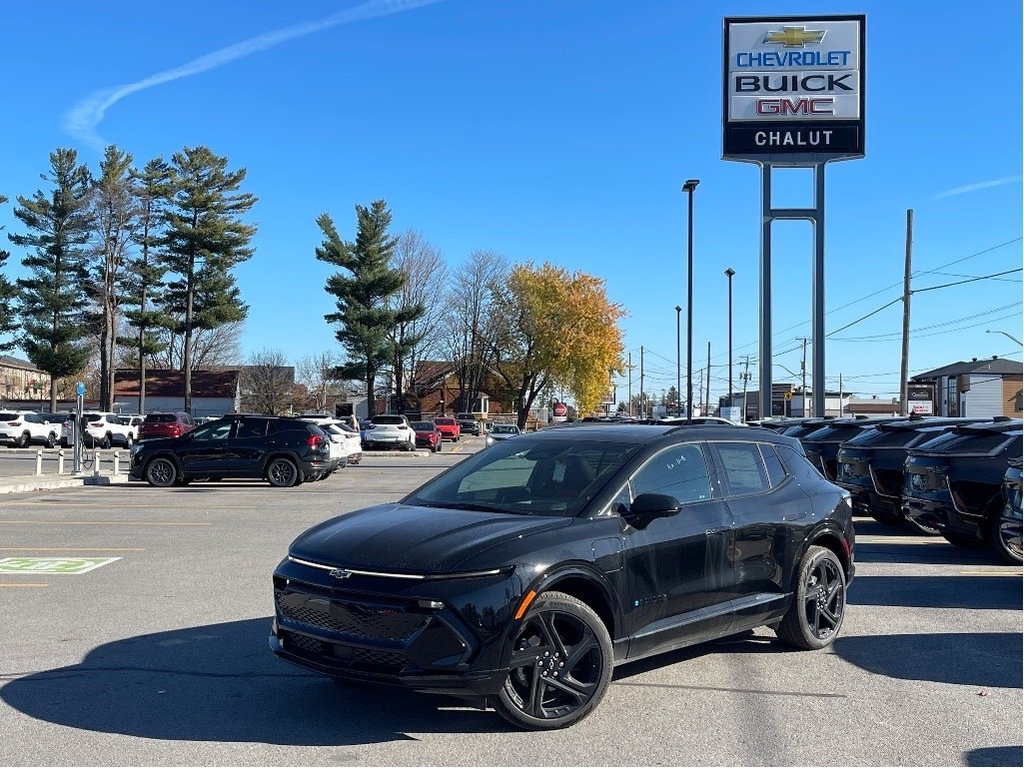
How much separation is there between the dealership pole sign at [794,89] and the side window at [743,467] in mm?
29381

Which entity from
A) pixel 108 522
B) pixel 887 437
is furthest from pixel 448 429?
pixel 887 437

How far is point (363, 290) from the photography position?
6656 centimetres

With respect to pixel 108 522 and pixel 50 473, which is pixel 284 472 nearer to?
pixel 50 473

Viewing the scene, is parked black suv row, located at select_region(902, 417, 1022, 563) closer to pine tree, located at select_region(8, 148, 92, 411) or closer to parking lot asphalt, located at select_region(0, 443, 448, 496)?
parking lot asphalt, located at select_region(0, 443, 448, 496)

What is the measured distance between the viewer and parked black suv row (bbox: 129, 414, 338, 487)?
2305cm

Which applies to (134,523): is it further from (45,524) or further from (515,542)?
(515,542)

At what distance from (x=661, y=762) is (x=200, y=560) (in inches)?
299

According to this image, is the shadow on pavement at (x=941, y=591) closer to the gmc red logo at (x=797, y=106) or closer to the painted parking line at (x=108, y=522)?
the painted parking line at (x=108, y=522)

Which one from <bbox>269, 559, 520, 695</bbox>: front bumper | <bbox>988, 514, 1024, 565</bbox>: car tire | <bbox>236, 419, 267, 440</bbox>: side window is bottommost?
<bbox>988, 514, 1024, 565</bbox>: car tire

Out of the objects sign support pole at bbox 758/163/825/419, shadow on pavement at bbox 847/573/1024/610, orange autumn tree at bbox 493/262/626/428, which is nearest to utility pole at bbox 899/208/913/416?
sign support pole at bbox 758/163/825/419

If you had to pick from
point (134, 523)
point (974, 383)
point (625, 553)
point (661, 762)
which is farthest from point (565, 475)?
point (974, 383)

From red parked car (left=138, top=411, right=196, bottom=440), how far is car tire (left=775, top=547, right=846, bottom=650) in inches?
1460

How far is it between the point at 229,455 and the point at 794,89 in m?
23.2

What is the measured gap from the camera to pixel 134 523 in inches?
586
